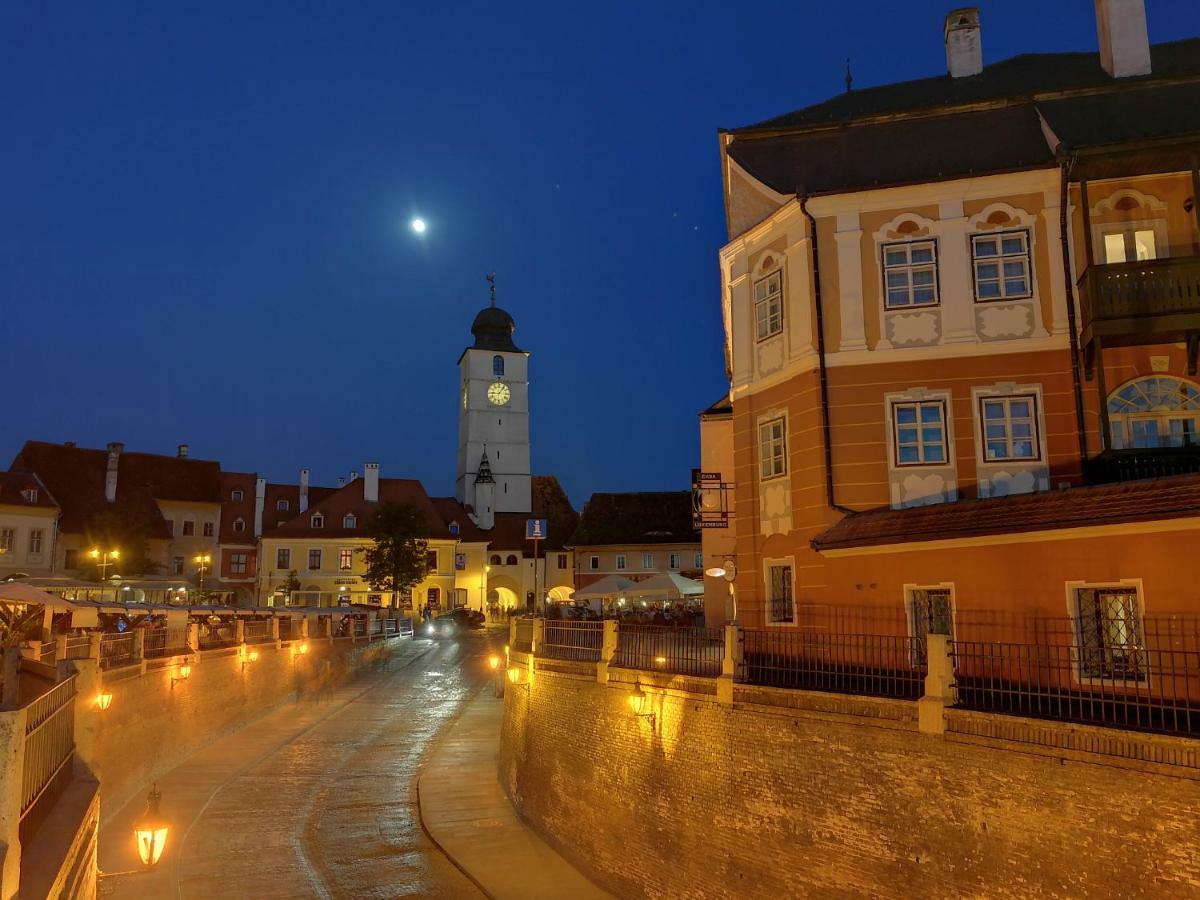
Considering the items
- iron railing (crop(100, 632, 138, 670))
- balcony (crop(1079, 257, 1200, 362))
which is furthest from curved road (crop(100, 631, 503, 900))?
balcony (crop(1079, 257, 1200, 362))

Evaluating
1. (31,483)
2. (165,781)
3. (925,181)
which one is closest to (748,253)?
(925,181)

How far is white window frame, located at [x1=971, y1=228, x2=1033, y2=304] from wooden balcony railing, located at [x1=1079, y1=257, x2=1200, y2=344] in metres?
1.39

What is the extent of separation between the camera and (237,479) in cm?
7569

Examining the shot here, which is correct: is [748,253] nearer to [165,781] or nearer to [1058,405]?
[1058,405]

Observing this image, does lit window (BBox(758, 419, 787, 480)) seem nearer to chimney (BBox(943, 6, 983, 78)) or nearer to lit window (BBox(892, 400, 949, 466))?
lit window (BBox(892, 400, 949, 466))

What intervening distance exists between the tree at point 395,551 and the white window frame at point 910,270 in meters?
48.5

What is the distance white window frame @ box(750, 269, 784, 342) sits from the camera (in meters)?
19.6

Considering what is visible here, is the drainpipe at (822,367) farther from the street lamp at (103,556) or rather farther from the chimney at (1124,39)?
the street lamp at (103,556)

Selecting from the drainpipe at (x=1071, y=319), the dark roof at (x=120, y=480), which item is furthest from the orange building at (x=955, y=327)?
the dark roof at (x=120, y=480)

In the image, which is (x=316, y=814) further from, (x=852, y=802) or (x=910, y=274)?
(x=910, y=274)

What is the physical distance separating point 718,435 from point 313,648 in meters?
18.7

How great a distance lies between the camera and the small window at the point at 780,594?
732 inches

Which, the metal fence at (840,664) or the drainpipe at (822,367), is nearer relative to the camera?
the metal fence at (840,664)

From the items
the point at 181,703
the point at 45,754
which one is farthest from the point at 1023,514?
the point at 181,703
